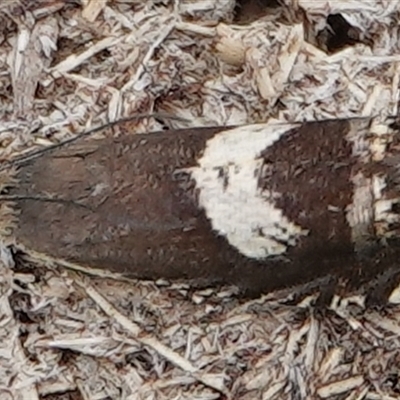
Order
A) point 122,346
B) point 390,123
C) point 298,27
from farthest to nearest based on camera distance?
1. point 298,27
2. point 122,346
3. point 390,123

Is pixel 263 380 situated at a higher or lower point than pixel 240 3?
lower

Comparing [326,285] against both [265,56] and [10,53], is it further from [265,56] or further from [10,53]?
[10,53]

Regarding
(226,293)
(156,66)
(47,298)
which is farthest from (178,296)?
(156,66)

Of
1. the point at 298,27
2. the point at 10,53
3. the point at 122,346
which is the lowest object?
the point at 122,346

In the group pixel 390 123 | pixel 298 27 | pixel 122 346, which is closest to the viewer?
pixel 390 123

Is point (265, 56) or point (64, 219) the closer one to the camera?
point (64, 219)
